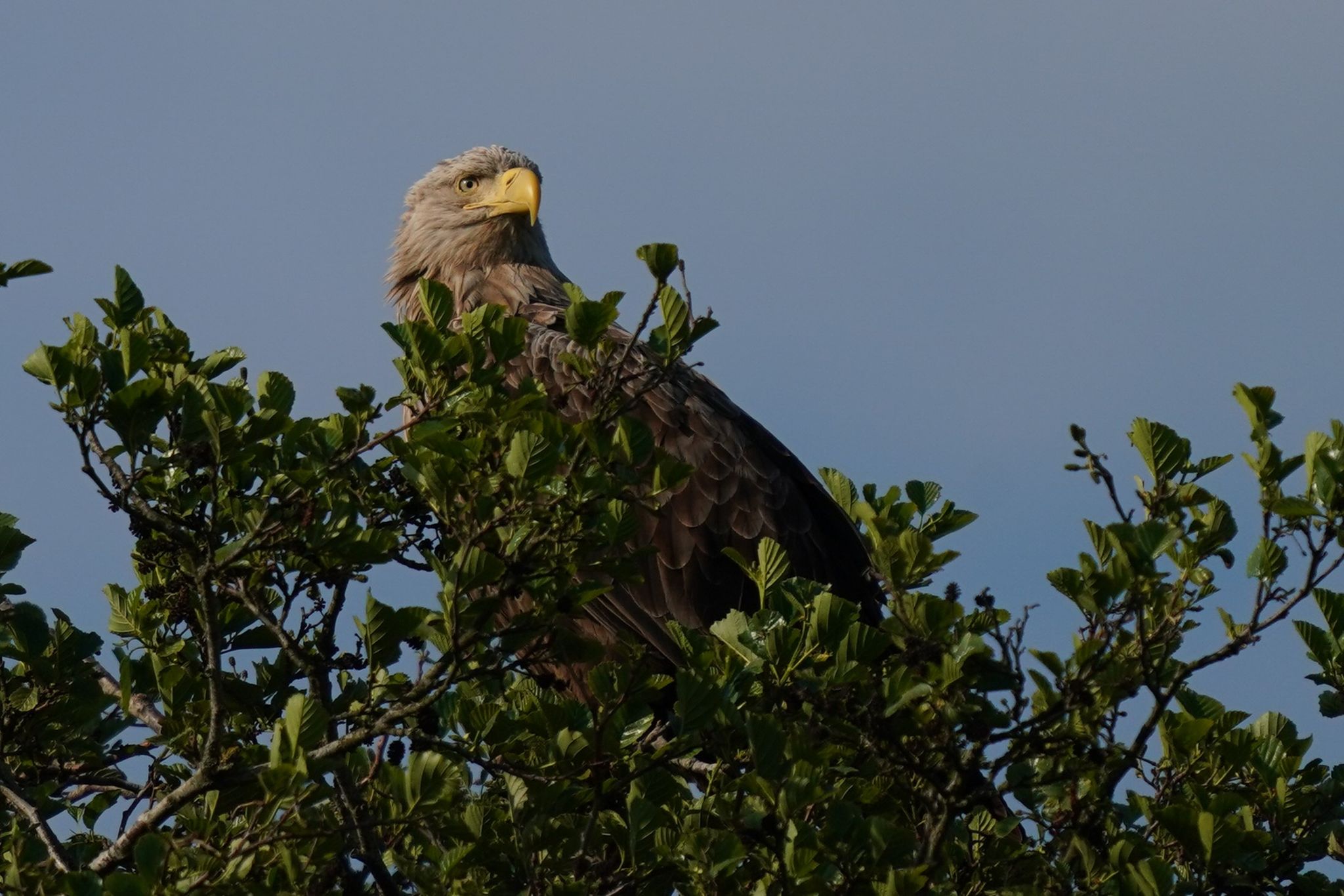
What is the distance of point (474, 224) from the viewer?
10219 millimetres

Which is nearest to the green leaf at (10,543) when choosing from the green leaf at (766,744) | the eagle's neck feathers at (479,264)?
the green leaf at (766,744)

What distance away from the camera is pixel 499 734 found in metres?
4.10

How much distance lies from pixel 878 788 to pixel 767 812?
45 centimetres

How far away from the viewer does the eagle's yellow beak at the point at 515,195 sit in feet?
32.2

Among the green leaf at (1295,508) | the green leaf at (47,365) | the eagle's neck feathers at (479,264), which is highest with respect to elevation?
the eagle's neck feathers at (479,264)

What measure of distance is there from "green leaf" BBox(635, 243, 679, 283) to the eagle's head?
5.96 metres

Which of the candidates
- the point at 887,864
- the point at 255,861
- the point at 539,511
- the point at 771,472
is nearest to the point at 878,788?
the point at 887,864

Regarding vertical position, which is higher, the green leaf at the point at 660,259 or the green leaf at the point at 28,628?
the green leaf at the point at 660,259

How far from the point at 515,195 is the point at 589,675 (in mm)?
6441

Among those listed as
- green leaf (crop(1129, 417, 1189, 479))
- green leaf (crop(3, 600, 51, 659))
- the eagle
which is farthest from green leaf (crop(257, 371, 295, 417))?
the eagle

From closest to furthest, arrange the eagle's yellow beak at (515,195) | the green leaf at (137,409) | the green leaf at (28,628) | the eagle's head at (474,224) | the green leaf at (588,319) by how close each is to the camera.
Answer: the green leaf at (137,409) < the green leaf at (588,319) < the green leaf at (28,628) < the eagle's yellow beak at (515,195) < the eagle's head at (474,224)

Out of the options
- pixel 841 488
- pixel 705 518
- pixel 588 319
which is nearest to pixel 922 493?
pixel 841 488

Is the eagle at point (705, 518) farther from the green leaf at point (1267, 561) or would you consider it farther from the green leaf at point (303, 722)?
the green leaf at point (303, 722)

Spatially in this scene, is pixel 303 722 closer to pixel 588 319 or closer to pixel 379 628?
pixel 379 628
